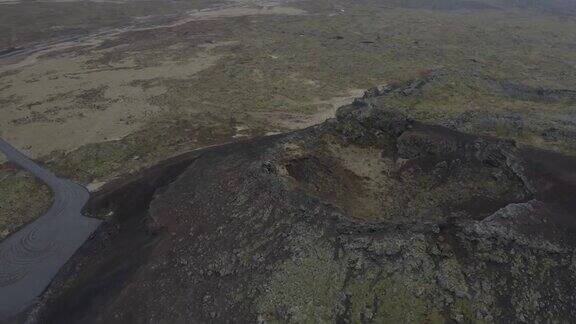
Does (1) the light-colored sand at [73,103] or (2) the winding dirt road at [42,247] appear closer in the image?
(2) the winding dirt road at [42,247]

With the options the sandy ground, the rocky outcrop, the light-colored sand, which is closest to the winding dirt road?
the rocky outcrop

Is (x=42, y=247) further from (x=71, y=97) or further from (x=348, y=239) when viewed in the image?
(x=71, y=97)

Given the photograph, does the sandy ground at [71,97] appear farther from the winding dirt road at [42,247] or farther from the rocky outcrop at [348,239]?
the rocky outcrop at [348,239]

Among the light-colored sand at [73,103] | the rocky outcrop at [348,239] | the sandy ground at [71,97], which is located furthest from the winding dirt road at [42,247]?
the light-colored sand at [73,103]

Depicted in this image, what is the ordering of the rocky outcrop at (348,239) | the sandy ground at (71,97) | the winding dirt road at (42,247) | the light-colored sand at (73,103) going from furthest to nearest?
1. the sandy ground at (71,97)
2. the light-colored sand at (73,103)
3. the winding dirt road at (42,247)
4. the rocky outcrop at (348,239)

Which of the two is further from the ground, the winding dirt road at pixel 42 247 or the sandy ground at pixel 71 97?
the winding dirt road at pixel 42 247

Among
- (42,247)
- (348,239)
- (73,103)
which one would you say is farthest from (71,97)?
(348,239)
